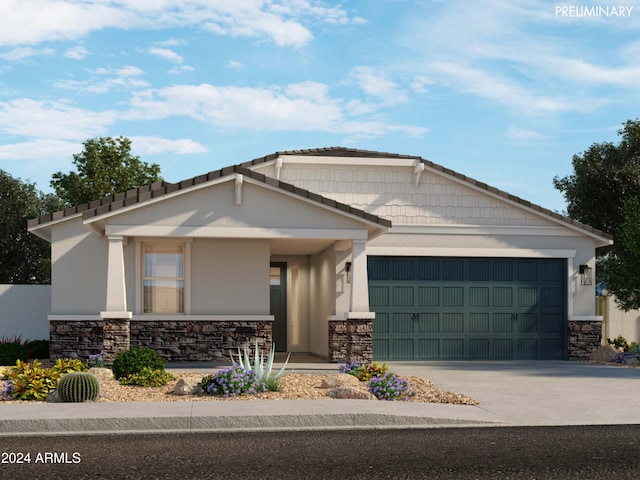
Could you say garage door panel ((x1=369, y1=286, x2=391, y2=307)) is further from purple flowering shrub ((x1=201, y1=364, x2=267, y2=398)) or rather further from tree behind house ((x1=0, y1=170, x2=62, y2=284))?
tree behind house ((x1=0, y1=170, x2=62, y2=284))

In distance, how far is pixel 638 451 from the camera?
9586mm

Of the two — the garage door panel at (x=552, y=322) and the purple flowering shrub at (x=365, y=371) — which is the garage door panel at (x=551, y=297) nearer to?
the garage door panel at (x=552, y=322)

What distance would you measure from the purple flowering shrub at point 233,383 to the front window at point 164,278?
635cm

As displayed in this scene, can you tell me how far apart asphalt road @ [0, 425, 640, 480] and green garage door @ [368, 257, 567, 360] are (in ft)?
35.7

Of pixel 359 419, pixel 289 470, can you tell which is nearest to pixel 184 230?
pixel 359 419

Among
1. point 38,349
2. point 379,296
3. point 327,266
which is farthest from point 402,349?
point 38,349

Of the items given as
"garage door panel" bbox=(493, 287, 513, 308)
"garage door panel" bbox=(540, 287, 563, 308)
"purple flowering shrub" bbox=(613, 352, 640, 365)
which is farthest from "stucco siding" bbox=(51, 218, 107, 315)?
"purple flowering shrub" bbox=(613, 352, 640, 365)

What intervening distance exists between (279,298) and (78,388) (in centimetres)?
1172

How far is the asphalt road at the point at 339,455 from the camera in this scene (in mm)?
8336

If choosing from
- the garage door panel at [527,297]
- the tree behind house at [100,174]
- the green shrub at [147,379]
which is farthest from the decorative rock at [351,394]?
the tree behind house at [100,174]

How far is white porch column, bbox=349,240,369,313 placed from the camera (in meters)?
18.8

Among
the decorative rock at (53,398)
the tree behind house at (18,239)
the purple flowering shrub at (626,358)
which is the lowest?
the purple flowering shrub at (626,358)

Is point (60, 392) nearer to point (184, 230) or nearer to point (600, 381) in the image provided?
point (184, 230)

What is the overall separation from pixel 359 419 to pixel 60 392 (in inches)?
187
